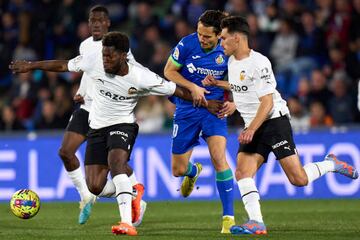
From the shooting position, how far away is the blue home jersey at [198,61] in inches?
436

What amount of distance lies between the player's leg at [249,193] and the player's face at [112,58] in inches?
62.1

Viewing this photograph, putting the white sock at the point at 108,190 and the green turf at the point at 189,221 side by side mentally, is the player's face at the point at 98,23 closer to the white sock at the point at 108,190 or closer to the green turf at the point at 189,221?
the white sock at the point at 108,190

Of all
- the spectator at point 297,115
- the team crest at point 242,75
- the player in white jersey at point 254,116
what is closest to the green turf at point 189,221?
the player in white jersey at point 254,116

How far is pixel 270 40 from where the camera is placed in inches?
733

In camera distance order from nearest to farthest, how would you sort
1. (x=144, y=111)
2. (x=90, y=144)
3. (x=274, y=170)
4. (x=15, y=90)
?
(x=90, y=144) < (x=274, y=170) < (x=144, y=111) < (x=15, y=90)

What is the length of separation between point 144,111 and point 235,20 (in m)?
7.79

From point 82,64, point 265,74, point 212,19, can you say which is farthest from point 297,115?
point 265,74

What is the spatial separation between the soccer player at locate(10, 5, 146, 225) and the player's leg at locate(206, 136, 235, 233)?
99 centimetres

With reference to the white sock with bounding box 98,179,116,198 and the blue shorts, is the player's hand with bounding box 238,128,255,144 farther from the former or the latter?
the white sock with bounding box 98,179,116,198

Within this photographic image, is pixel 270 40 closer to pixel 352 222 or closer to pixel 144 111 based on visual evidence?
pixel 144 111

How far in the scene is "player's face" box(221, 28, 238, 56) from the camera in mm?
10008

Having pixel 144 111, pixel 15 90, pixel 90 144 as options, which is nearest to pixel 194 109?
pixel 90 144

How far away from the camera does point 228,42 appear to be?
1003 cm

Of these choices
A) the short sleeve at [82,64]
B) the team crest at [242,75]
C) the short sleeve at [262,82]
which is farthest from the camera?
the short sleeve at [82,64]
